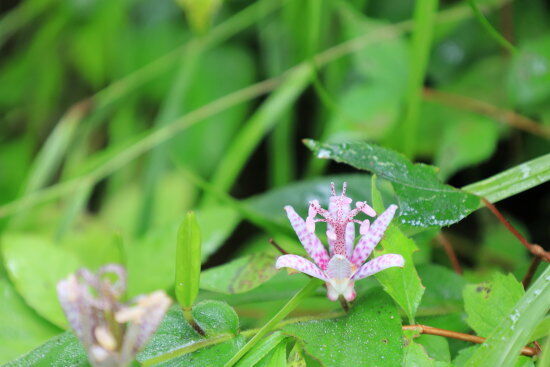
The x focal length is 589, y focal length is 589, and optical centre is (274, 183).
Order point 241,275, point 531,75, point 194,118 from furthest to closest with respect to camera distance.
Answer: point 194,118 → point 531,75 → point 241,275

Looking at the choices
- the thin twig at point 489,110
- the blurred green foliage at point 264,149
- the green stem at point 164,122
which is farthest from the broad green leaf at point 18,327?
the thin twig at point 489,110

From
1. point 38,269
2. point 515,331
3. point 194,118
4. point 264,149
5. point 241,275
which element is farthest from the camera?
point 264,149

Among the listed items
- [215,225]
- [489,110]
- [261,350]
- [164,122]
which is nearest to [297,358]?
[261,350]

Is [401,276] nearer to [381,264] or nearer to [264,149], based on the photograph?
[381,264]

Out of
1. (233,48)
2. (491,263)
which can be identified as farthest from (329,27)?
(491,263)

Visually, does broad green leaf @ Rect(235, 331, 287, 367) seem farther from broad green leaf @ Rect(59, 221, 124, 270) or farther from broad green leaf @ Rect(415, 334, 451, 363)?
broad green leaf @ Rect(59, 221, 124, 270)

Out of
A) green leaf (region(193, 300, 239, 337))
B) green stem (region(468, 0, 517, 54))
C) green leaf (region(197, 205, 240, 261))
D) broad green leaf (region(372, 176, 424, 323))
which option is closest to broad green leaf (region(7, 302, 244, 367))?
green leaf (region(193, 300, 239, 337))

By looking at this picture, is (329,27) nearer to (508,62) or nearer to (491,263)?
(508,62)

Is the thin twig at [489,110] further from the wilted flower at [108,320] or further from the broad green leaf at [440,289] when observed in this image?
the wilted flower at [108,320]
